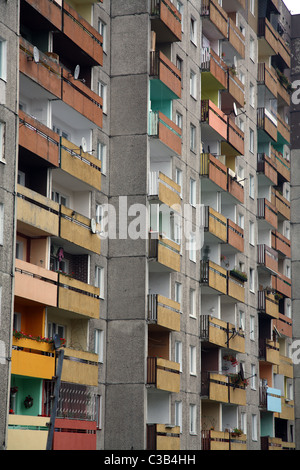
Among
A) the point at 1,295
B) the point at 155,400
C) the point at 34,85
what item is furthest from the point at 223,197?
the point at 1,295

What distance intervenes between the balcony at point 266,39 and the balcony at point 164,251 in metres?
24.0

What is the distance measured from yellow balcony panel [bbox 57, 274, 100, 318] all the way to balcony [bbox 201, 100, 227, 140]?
15.8 m

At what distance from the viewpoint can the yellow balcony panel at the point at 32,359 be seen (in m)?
37.0

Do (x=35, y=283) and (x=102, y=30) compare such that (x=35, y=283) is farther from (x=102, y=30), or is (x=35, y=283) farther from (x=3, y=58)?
(x=102, y=30)

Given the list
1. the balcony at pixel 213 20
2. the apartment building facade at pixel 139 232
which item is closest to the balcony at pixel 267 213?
A: the apartment building facade at pixel 139 232

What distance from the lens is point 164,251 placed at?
4856cm

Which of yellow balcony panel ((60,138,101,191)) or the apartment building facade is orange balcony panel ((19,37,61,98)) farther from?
yellow balcony panel ((60,138,101,191))

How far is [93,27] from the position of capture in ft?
155

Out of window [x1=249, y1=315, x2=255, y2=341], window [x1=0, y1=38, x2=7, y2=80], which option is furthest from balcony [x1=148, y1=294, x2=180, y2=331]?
window [x1=0, y1=38, x2=7, y2=80]

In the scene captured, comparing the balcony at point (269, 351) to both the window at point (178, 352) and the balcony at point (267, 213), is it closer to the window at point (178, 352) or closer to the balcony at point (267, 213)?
the balcony at point (267, 213)

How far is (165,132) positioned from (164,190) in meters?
2.84

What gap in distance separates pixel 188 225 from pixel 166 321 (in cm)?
692

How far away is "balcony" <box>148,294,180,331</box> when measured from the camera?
4697cm

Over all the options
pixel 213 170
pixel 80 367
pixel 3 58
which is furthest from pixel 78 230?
pixel 213 170
